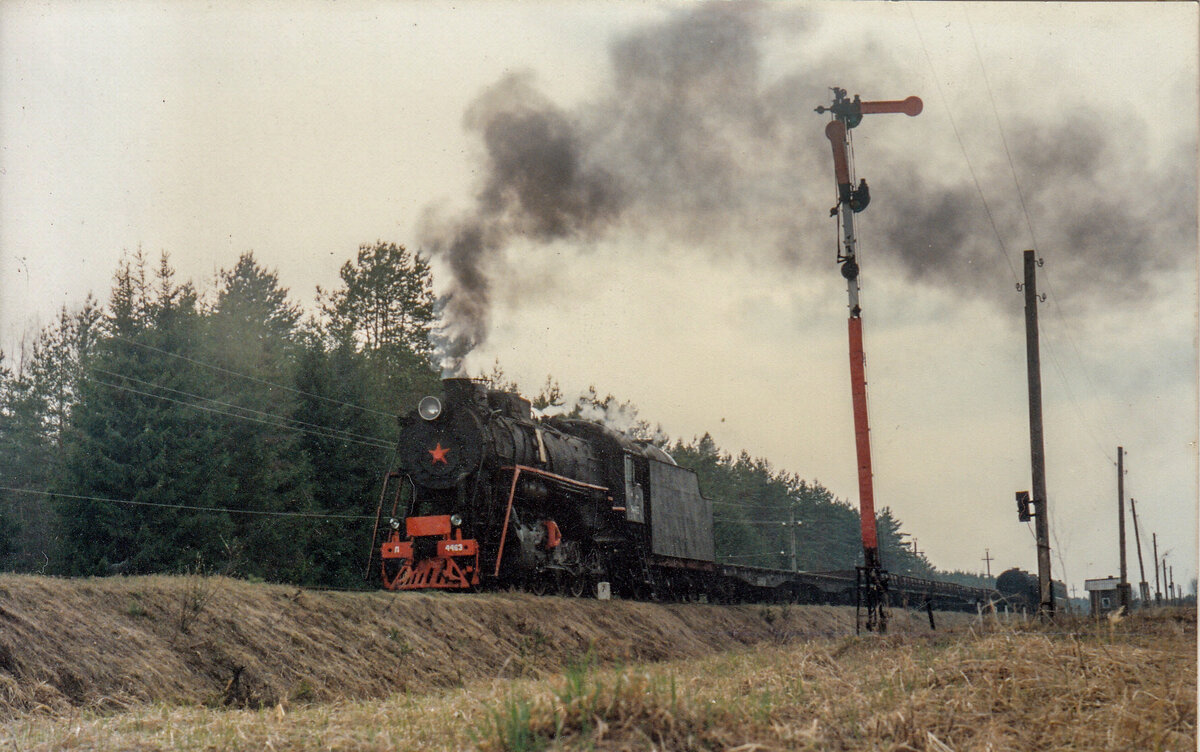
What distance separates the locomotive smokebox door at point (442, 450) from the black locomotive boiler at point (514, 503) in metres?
0.02

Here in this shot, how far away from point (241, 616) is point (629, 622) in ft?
32.6

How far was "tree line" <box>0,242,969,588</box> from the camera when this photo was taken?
27.5 meters

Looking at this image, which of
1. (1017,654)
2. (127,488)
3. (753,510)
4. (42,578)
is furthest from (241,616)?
(753,510)

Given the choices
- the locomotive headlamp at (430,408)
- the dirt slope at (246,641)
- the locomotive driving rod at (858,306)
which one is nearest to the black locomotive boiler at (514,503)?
the locomotive headlamp at (430,408)

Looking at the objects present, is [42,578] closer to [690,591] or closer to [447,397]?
[447,397]

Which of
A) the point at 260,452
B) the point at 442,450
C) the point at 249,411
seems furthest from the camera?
the point at 249,411

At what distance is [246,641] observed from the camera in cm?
1134

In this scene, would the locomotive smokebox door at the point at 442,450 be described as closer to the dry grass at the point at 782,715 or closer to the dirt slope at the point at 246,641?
the dirt slope at the point at 246,641

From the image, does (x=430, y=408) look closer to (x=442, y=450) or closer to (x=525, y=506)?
(x=442, y=450)

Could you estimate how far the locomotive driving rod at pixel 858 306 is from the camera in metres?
19.5

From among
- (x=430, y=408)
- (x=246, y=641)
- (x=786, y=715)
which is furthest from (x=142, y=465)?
(x=786, y=715)

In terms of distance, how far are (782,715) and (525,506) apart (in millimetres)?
14292

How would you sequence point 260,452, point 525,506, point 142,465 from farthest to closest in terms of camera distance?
1. point 260,452
2. point 142,465
3. point 525,506

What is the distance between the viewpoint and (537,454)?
20953mm
